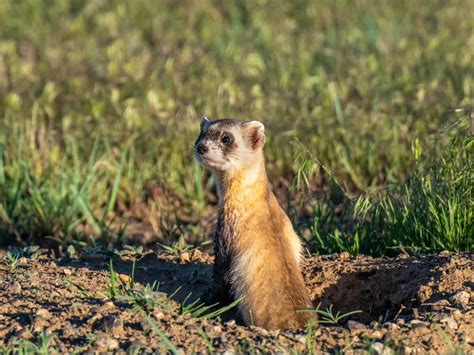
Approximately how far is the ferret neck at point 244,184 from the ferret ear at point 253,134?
0.49ft

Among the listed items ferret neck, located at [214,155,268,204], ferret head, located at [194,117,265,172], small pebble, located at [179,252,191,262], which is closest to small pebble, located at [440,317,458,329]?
ferret neck, located at [214,155,268,204]

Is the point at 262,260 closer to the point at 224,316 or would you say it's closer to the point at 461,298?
the point at 224,316

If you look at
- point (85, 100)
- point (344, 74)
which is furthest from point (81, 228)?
point (344, 74)

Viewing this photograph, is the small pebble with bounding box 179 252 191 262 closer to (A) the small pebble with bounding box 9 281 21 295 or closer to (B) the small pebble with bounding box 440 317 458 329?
(A) the small pebble with bounding box 9 281 21 295

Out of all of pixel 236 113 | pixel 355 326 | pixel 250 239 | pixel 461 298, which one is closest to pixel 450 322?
pixel 461 298

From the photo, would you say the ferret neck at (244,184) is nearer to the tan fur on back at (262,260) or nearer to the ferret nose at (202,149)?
the tan fur on back at (262,260)

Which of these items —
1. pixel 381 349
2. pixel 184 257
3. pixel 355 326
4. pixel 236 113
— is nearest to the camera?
pixel 381 349

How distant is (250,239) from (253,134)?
2.23 ft

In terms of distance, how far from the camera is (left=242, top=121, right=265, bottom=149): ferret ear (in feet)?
19.5

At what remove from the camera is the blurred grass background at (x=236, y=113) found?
6.70m

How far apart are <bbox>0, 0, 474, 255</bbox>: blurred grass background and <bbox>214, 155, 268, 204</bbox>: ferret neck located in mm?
477

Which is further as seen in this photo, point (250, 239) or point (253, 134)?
point (253, 134)

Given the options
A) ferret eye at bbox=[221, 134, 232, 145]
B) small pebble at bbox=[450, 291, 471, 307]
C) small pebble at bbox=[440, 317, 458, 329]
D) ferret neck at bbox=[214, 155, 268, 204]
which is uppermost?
ferret eye at bbox=[221, 134, 232, 145]

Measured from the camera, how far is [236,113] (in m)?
9.20
